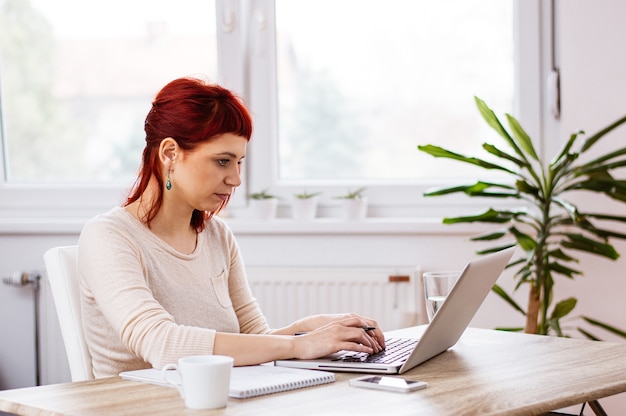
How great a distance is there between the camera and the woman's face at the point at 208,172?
1.88 metres

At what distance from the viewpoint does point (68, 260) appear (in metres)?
Answer: 1.85

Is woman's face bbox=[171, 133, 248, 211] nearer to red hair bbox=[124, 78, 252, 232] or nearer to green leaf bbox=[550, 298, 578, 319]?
red hair bbox=[124, 78, 252, 232]

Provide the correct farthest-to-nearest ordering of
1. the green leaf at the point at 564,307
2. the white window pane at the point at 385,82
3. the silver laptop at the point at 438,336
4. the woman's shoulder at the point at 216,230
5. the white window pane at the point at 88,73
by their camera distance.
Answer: the white window pane at the point at 88,73
the white window pane at the point at 385,82
the green leaf at the point at 564,307
the woman's shoulder at the point at 216,230
the silver laptop at the point at 438,336

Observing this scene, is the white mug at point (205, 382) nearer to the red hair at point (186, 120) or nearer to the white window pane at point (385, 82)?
the red hair at point (186, 120)

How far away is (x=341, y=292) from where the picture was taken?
3090mm

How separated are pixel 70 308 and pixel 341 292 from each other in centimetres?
140

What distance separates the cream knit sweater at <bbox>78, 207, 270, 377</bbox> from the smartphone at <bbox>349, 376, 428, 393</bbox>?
33 centimetres

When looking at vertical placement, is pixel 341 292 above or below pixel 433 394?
below

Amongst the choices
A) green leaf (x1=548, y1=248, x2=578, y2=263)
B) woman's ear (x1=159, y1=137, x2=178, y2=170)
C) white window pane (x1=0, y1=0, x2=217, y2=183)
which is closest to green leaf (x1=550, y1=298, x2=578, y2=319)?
green leaf (x1=548, y1=248, x2=578, y2=263)

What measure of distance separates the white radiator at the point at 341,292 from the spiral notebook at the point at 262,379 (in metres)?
1.58

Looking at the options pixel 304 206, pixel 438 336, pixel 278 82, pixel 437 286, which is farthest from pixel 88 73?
pixel 438 336

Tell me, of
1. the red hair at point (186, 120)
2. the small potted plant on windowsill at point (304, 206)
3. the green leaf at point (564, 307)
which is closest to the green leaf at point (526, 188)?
the green leaf at point (564, 307)

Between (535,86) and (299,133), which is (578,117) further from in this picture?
(299,133)

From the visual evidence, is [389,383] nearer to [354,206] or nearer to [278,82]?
[354,206]
